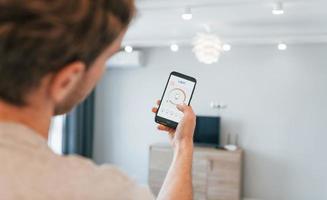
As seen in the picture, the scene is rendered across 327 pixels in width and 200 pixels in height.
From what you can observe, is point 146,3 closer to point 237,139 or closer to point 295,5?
point 295,5

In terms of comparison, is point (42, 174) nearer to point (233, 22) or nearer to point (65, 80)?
point (65, 80)

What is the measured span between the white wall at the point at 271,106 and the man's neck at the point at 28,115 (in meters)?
4.36

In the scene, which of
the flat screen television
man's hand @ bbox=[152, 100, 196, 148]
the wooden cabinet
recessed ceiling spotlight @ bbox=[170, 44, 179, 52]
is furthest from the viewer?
recessed ceiling spotlight @ bbox=[170, 44, 179, 52]

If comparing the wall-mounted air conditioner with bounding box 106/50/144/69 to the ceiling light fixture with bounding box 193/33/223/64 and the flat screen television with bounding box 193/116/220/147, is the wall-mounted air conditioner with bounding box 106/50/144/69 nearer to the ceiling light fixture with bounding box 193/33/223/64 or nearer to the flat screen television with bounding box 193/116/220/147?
the flat screen television with bounding box 193/116/220/147

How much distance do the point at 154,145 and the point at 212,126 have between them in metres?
0.79

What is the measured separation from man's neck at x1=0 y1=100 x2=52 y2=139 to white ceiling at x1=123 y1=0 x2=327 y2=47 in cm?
260

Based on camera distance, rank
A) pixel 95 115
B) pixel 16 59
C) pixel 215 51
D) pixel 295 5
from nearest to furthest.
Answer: pixel 16 59
pixel 295 5
pixel 215 51
pixel 95 115

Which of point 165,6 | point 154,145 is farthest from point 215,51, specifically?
point 154,145

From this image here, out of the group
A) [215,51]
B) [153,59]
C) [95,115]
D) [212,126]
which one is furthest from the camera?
[95,115]

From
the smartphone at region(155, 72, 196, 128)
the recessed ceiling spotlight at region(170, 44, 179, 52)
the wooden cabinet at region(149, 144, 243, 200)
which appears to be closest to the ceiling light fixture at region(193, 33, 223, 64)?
the recessed ceiling spotlight at region(170, 44, 179, 52)

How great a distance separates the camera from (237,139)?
468cm

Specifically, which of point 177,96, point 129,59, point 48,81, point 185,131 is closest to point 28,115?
point 48,81

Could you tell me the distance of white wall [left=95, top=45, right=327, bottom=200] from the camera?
4.41 metres

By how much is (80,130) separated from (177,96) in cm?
396
